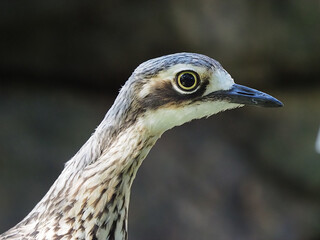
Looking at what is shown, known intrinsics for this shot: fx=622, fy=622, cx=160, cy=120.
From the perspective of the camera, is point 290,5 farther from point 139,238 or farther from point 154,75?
point 154,75

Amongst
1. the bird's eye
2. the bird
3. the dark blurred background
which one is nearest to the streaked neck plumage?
the bird

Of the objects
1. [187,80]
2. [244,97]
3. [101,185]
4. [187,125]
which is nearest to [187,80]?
[187,80]

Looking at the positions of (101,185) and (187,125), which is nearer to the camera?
(101,185)

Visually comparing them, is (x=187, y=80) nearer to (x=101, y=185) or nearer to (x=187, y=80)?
(x=187, y=80)

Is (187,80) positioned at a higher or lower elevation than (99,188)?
higher

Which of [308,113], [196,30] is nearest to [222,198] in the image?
[308,113]

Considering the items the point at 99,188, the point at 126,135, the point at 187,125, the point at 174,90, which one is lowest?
the point at 99,188
